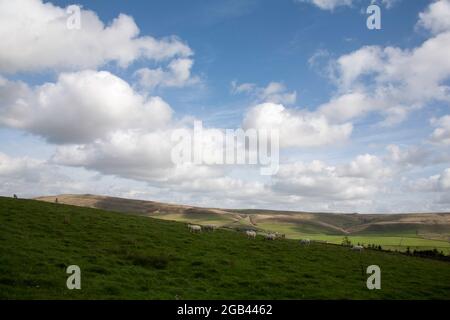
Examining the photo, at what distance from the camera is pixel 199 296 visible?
21.5 m

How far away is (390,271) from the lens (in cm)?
3491

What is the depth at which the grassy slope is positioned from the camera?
71.6ft

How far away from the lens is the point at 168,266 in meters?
27.8

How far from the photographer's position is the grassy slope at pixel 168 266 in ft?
71.6

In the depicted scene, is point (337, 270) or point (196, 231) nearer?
point (337, 270)

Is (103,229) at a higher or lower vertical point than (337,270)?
higher
